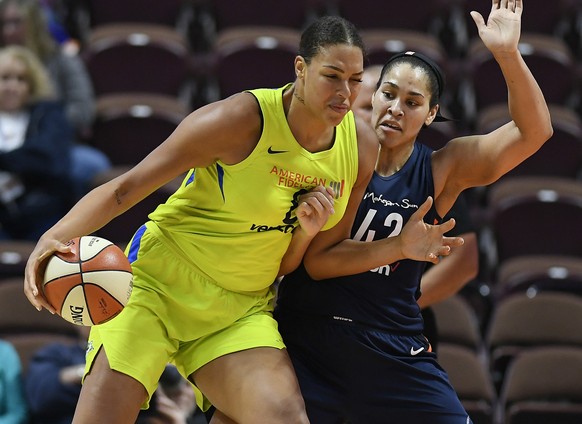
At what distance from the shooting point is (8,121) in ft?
24.2

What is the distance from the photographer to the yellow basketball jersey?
4035mm

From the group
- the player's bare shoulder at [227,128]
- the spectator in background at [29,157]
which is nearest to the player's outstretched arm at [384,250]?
the player's bare shoulder at [227,128]

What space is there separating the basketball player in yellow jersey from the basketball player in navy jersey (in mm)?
123

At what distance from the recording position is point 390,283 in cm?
431

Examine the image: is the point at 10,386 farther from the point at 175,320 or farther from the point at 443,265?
the point at 443,265

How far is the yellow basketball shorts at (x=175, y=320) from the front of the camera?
4.08 meters

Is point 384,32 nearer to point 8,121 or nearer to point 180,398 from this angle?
point 8,121

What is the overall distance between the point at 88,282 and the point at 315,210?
0.85 m

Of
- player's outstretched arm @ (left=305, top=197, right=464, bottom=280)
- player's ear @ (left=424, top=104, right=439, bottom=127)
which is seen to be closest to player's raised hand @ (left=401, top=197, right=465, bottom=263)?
player's outstretched arm @ (left=305, top=197, right=464, bottom=280)

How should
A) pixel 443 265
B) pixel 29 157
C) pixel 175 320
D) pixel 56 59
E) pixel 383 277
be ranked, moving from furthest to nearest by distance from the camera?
pixel 56 59 → pixel 29 157 → pixel 443 265 → pixel 383 277 → pixel 175 320

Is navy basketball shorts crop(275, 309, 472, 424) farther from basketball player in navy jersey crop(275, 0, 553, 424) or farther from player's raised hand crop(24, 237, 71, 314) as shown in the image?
player's raised hand crop(24, 237, 71, 314)

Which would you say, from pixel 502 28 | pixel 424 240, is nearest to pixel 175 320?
pixel 424 240

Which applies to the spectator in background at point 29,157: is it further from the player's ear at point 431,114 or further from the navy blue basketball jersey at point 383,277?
the player's ear at point 431,114

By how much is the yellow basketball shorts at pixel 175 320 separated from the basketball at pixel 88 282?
0.25 metres
